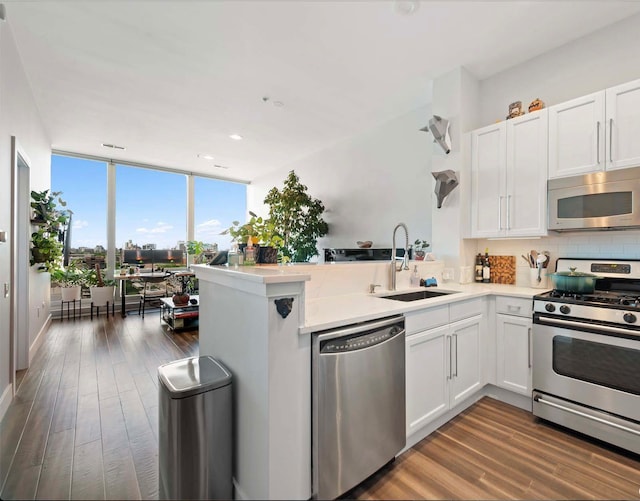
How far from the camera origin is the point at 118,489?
1507mm

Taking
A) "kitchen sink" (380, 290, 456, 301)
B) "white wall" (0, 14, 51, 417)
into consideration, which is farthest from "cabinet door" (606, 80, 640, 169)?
"white wall" (0, 14, 51, 417)

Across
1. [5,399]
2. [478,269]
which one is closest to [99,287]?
[5,399]

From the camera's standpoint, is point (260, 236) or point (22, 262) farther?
point (22, 262)

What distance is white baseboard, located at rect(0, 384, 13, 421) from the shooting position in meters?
2.10

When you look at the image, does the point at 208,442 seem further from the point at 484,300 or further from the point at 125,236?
the point at 125,236

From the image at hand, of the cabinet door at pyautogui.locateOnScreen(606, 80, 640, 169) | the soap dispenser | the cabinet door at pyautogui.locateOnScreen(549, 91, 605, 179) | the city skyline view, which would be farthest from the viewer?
the city skyline view

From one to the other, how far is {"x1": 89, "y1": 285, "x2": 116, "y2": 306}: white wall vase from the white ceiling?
2627 mm

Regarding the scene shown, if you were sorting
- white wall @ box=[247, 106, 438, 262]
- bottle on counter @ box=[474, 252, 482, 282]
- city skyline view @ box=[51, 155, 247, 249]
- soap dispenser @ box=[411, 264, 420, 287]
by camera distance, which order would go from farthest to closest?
city skyline view @ box=[51, 155, 247, 249], white wall @ box=[247, 106, 438, 262], bottle on counter @ box=[474, 252, 482, 282], soap dispenser @ box=[411, 264, 420, 287]

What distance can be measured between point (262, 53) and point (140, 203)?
5.05m

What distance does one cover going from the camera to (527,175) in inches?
101

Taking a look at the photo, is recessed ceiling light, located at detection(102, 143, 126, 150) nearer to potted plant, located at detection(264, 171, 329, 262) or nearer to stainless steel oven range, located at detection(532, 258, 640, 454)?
potted plant, located at detection(264, 171, 329, 262)

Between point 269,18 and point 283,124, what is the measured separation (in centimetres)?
202

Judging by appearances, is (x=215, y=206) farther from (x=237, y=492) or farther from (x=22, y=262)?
(x=237, y=492)

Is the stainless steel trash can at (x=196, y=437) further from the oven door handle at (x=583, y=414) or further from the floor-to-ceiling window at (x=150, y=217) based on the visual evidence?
the floor-to-ceiling window at (x=150, y=217)
